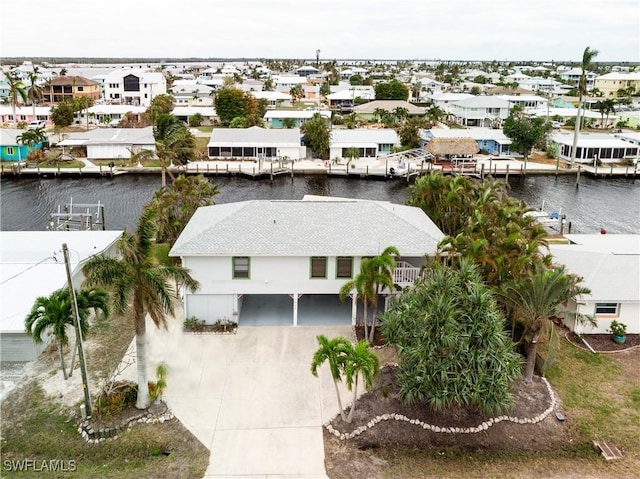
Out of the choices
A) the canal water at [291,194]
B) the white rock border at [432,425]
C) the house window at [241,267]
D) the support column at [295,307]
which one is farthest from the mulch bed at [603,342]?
the canal water at [291,194]

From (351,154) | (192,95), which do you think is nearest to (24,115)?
(192,95)

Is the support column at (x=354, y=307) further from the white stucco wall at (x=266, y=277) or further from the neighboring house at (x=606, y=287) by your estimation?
the neighboring house at (x=606, y=287)

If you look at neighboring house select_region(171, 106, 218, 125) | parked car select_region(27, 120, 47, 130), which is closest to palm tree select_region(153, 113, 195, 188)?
parked car select_region(27, 120, 47, 130)

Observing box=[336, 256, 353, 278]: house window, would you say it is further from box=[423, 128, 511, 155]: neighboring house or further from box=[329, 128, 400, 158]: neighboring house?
box=[423, 128, 511, 155]: neighboring house

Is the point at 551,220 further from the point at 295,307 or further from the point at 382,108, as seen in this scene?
the point at 382,108

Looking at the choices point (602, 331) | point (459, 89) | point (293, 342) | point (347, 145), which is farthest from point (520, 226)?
point (459, 89)

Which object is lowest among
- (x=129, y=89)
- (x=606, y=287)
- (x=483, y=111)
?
(x=606, y=287)
